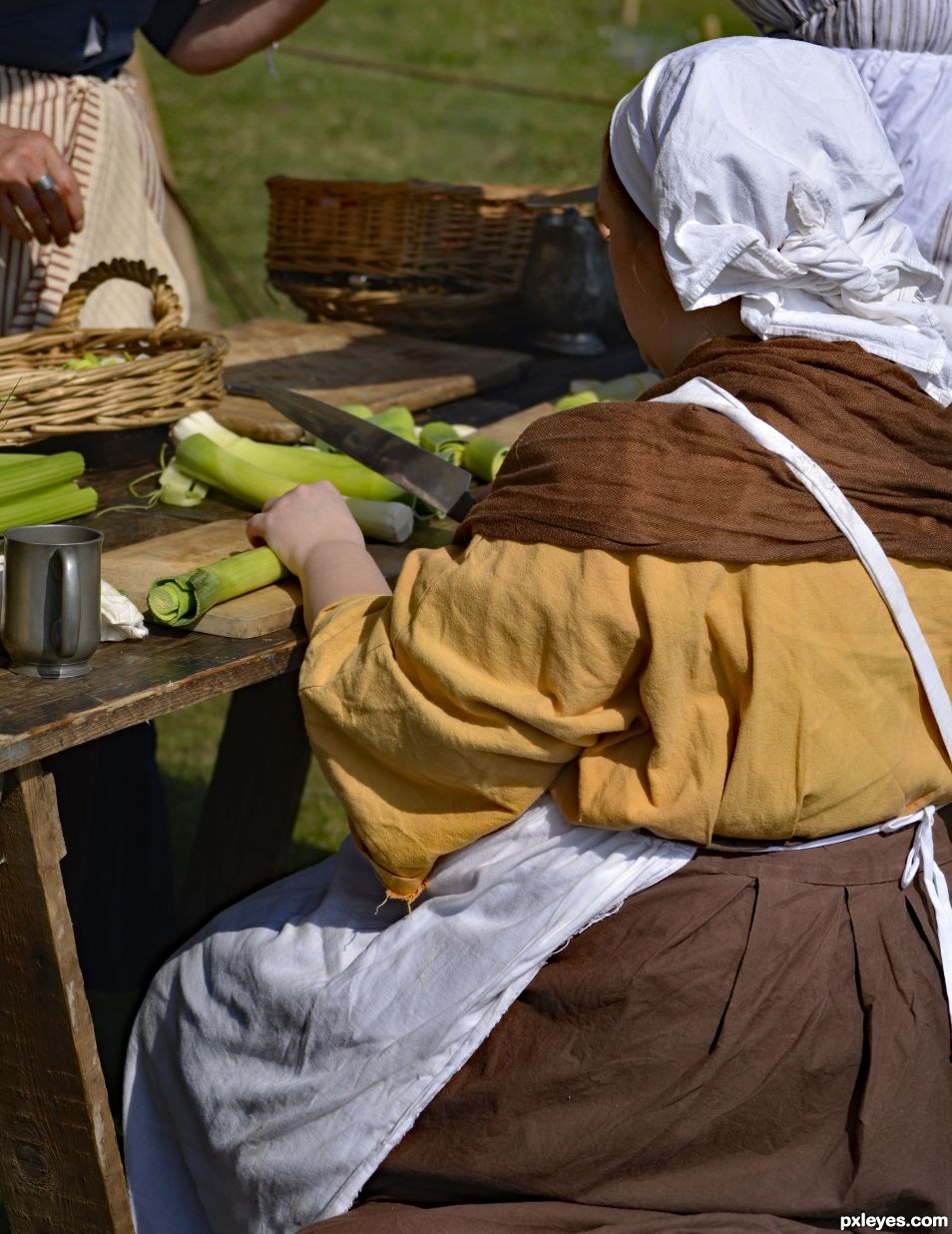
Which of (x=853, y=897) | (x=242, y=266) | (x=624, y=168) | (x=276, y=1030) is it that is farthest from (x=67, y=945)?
(x=242, y=266)

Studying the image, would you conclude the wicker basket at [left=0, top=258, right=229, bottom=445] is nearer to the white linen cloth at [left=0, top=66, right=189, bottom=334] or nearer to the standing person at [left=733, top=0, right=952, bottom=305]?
the white linen cloth at [left=0, top=66, right=189, bottom=334]

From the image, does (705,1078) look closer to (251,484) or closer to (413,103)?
(251,484)

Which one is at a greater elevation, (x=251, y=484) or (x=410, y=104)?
(x=251, y=484)

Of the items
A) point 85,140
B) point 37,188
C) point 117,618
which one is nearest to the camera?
point 117,618

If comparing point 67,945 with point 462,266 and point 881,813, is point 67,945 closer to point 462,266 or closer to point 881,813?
point 881,813

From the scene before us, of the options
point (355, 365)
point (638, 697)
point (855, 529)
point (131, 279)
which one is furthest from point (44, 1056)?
point (355, 365)

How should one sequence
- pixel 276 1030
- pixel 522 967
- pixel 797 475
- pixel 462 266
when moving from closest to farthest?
1. pixel 797 475
2. pixel 522 967
3. pixel 276 1030
4. pixel 462 266

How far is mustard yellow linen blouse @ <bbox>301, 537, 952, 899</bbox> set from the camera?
153 centimetres

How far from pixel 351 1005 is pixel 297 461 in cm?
114

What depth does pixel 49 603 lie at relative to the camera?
177 centimetres

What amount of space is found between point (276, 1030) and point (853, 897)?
2.40 ft

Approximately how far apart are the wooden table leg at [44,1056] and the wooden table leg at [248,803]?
135cm

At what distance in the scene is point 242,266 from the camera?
9391 mm

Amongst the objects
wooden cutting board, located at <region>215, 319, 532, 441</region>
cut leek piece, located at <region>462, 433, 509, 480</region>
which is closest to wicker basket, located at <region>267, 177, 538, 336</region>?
wooden cutting board, located at <region>215, 319, 532, 441</region>
